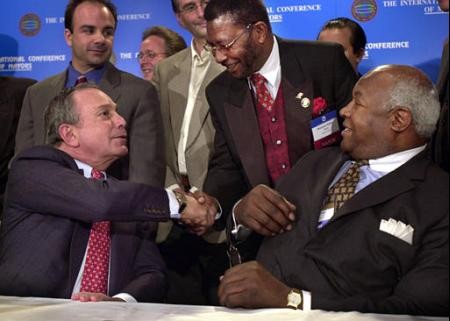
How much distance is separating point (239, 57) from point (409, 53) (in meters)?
1.73

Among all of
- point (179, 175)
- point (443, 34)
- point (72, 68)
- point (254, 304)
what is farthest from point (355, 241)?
point (443, 34)

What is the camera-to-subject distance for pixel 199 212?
2.50 meters

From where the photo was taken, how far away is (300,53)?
2.75 metres

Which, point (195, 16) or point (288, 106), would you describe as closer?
point (288, 106)

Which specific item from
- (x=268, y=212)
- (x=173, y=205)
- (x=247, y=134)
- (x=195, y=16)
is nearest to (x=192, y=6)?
(x=195, y=16)

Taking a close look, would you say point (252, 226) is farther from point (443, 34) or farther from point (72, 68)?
point (443, 34)

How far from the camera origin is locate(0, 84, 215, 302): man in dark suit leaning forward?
2295 mm

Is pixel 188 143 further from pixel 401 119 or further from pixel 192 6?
pixel 401 119

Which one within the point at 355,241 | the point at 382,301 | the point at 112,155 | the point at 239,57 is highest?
the point at 239,57

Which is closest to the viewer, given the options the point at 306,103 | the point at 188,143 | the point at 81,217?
the point at 81,217

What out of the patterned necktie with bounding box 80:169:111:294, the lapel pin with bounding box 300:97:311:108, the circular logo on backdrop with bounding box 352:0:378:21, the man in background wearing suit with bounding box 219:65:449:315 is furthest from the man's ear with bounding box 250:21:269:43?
the circular logo on backdrop with bounding box 352:0:378:21

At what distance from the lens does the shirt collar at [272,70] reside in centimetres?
273

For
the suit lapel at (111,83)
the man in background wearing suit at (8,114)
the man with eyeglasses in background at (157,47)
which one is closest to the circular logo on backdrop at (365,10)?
the man with eyeglasses in background at (157,47)

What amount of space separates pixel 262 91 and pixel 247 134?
18 centimetres
